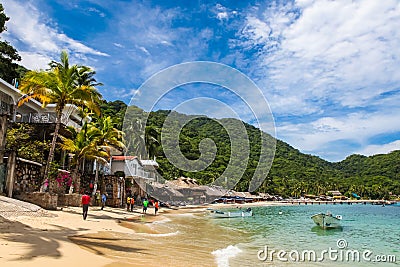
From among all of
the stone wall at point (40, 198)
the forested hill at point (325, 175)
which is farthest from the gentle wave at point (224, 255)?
the forested hill at point (325, 175)

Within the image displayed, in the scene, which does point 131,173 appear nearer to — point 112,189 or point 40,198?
point 112,189

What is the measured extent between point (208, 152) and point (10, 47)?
34.1 meters

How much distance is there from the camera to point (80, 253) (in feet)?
25.1

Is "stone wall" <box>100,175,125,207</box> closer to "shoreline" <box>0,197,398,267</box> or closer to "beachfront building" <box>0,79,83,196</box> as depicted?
"beachfront building" <box>0,79,83,196</box>

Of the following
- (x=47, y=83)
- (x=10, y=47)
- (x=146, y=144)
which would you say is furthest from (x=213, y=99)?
(x=146, y=144)

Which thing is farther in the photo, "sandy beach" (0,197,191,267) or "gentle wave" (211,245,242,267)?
"gentle wave" (211,245,242,267)

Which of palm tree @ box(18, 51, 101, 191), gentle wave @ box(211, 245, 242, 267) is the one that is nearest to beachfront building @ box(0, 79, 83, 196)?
palm tree @ box(18, 51, 101, 191)

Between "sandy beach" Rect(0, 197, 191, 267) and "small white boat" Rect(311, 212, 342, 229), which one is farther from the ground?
"sandy beach" Rect(0, 197, 191, 267)

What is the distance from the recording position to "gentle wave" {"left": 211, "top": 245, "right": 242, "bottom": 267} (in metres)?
9.23

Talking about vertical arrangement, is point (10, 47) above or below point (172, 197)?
above

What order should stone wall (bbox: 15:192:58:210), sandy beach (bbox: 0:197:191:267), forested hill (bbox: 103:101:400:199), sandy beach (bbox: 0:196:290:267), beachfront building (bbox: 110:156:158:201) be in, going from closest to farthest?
sandy beach (bbox: 0:197:191:267) < sandy beach (bbox: 0:196:290:267) < stone wall (bbox: 15:192:58:210) < beachfront building (bbox: 110:156:158:201) < forested hill (bbox: 103:101:400:199)

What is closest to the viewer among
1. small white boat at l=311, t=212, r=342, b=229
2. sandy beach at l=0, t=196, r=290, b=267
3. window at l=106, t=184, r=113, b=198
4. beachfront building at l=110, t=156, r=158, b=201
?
sandy beach at l=0, t=196, r=290, b=267

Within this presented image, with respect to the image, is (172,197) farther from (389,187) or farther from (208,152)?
(389,187)

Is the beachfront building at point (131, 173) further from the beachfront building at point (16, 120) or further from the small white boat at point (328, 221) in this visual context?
the small white boat at point (328, 221)
